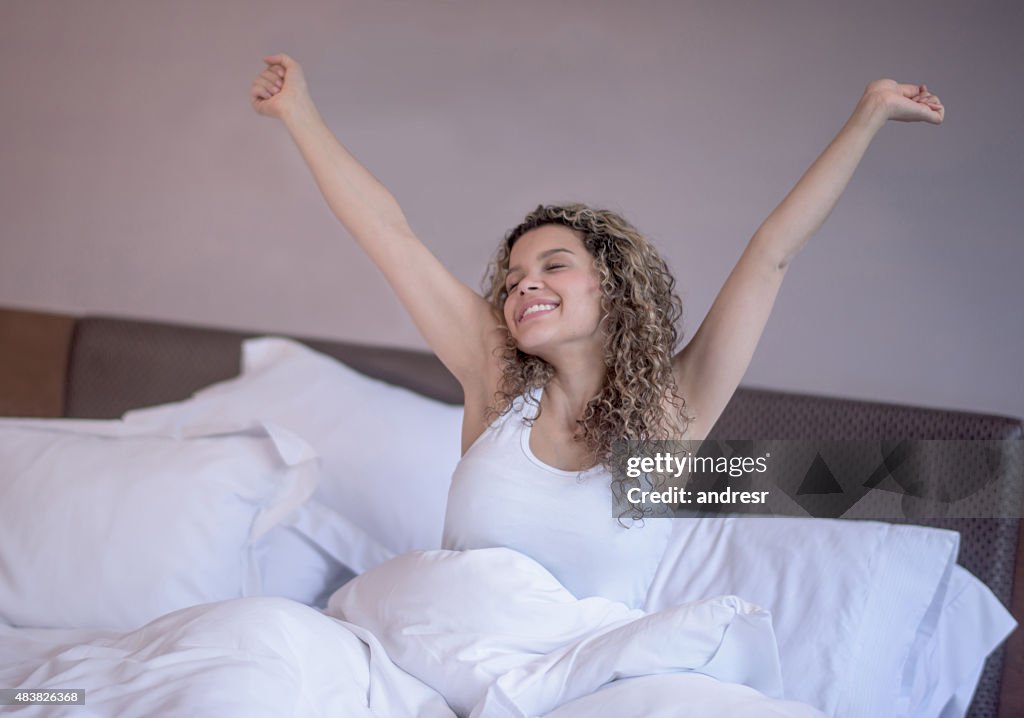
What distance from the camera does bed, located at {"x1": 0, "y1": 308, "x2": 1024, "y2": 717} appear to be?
1329mm

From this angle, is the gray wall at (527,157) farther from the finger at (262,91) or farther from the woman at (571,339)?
the finger at (262,91)

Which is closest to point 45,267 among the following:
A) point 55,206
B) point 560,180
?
point 55,206

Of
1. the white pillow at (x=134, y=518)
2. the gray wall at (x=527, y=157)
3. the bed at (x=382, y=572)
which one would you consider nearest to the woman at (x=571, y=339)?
the bed at (x=382, y=572)

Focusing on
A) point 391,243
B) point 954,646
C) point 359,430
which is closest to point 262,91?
point 391,243

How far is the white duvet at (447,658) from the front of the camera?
1.23 metres

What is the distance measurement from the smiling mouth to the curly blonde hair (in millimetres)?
91

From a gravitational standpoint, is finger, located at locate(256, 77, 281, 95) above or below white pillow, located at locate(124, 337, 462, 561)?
above

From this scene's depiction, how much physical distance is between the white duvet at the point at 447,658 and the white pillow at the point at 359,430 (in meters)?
0.62

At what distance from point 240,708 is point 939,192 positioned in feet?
5.91

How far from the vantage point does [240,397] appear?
2355mm

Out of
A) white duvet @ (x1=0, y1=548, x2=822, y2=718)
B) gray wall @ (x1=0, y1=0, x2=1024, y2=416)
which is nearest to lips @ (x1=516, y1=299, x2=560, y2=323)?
white duvet @ (x1=0, y1=548, x2=822, y2=718)

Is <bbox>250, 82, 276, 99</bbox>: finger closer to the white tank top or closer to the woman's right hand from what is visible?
the woman's right hand

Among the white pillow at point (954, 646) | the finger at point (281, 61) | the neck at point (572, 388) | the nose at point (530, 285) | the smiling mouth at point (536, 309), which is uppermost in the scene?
the finger at point (281, 61)

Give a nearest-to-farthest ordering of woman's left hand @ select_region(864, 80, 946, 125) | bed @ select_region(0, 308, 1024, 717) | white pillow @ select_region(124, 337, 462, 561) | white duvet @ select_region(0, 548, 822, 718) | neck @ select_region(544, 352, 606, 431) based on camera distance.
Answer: white duvet @ select_region(0, 548, 822, 718), bed @ select_region(0, 308, 1024, 717), woman's left hand @ select_region(864, 80, 946, 125), neck @ select_region(544, 352, 606, 431), white pillow @ select_region(124, 337, 462, 561)
